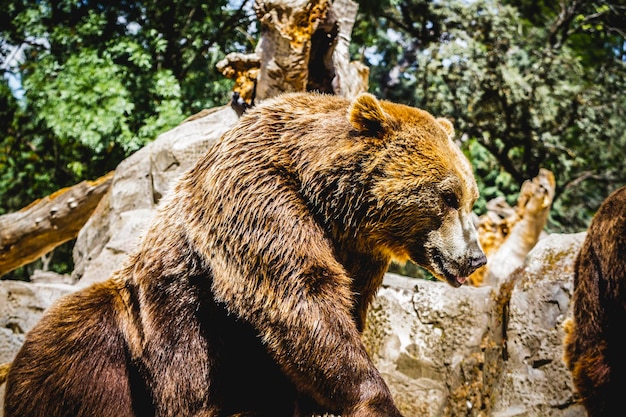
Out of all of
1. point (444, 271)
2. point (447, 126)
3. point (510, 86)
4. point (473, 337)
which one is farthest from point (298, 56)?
point (510, 86)

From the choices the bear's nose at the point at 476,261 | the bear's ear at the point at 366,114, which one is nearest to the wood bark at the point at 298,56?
the bear's ear at the point at 366,114

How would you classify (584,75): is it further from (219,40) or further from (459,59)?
(219,40)

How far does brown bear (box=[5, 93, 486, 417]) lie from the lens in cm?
230

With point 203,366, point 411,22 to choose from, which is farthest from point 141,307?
point 411,22

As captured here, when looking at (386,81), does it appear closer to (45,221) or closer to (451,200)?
(45,221)

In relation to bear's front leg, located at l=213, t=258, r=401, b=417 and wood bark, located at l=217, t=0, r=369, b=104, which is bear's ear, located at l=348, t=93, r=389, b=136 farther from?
wood bark, located at l=217, t=0, r=369, b=104

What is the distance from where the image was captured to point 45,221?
24.5ft

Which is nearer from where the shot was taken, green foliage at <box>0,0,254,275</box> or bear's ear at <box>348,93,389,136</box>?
bear's ear at <box>348,93,389,136</box>

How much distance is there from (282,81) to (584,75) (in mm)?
11598

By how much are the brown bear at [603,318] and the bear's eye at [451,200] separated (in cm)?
158

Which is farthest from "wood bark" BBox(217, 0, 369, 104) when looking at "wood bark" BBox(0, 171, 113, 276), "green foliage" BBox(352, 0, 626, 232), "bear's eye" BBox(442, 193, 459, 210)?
"green foliage" BBox(352, 0, 626, 232)

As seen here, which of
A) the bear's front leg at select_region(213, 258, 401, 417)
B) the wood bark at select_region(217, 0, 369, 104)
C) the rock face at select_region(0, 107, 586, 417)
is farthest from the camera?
the wood bark at select_region(217, 0, 369, 104)

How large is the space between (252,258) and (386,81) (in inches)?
545

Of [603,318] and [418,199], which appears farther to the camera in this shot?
[603,318]
